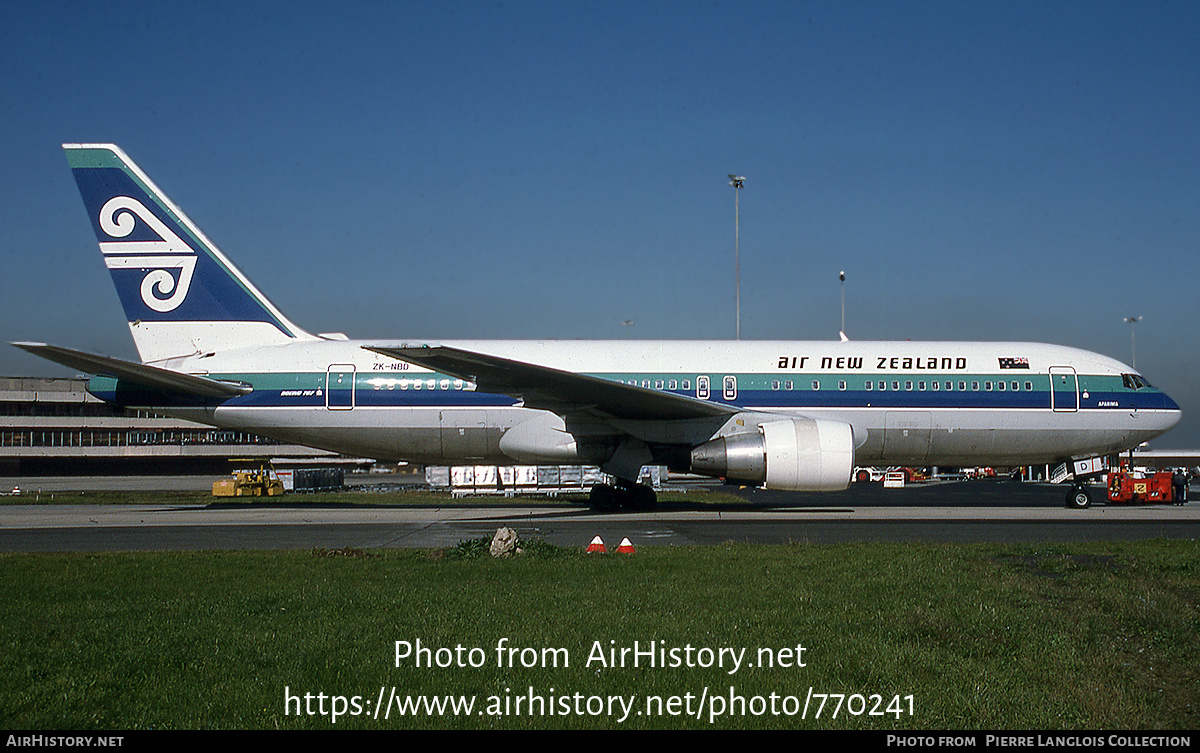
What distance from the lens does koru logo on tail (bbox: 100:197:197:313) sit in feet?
68.2

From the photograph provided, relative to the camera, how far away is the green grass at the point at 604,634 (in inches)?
184

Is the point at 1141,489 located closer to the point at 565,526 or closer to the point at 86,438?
the point at 565,526

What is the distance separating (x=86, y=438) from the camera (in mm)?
68688

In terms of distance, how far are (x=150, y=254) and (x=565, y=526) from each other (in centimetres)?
1269

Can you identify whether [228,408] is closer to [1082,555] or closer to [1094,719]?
[1082,555]

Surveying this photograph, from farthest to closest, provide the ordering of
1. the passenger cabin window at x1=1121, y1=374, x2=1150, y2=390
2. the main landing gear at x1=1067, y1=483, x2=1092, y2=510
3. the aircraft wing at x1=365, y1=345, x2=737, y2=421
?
the passenger cabin window at x1=1121, y1=374, x2=1150, y2=390 → the main landing gear at x1=1067, y1=483, x2=1092, y2=510 → the aircraft wing at x1=365, y1=345, x2=737, y2=421

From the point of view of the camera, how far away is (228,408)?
66.6 ft

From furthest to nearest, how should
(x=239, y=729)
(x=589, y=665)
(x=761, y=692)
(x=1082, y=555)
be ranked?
(x=1082, y=555) → (x=589, y=665) → (x=761, y=692) → (x=239, y=729)

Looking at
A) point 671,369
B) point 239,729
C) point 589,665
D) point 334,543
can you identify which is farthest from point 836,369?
point 239,729

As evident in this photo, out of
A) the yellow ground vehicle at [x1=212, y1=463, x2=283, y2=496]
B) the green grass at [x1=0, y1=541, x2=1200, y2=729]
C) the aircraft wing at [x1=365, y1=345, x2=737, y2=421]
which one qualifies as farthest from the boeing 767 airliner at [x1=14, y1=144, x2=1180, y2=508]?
the yellow ground vehicle at [x1=212, y1=463, x2=283, y2=496]

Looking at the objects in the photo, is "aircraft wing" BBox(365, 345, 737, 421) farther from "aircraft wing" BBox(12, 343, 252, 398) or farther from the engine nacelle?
"aircraft wing" BBox(12, 343, 252, 398)

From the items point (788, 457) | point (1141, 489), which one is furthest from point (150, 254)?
point (1141, 489)

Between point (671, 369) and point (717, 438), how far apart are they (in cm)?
295

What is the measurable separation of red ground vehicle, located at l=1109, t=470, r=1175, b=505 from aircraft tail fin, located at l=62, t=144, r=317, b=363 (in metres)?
23.5
